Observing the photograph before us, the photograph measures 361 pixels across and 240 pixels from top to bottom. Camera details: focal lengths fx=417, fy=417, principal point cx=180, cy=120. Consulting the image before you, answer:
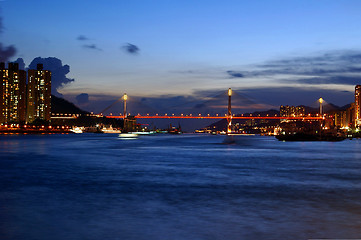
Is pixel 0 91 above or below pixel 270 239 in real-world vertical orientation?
above

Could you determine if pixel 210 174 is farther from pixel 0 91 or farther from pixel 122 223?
pixel 0 91

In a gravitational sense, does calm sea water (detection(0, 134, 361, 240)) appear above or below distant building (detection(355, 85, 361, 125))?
below

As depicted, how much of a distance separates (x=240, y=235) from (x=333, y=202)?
6383mm

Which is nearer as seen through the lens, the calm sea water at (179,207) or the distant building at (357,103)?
the calm sea water at (179,207)

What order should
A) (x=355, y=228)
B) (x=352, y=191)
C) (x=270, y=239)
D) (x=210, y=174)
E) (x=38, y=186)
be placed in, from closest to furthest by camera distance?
(x=270, y=239), (x=355, y=228), (x=352, y=191), (x=38, y=186), (x=210, y=174)

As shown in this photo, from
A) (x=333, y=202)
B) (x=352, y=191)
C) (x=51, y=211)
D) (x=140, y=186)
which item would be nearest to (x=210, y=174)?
(x=140, y=186)

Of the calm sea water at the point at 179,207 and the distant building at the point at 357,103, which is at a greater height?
the distant building at the point at 357,103

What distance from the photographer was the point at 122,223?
11445mm

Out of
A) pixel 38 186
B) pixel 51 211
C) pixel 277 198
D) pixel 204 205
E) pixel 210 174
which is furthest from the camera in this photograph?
pixel 210 174

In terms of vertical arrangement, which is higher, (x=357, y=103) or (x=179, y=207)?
(x=357, y=103)

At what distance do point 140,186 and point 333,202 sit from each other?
8.82 m

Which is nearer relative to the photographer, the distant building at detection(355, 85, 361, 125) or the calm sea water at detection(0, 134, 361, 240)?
the calm sea water at detection(0, 134, 361, 240)

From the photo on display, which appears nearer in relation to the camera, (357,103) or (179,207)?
(179,207)

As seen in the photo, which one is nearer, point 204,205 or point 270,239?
point 270,239
